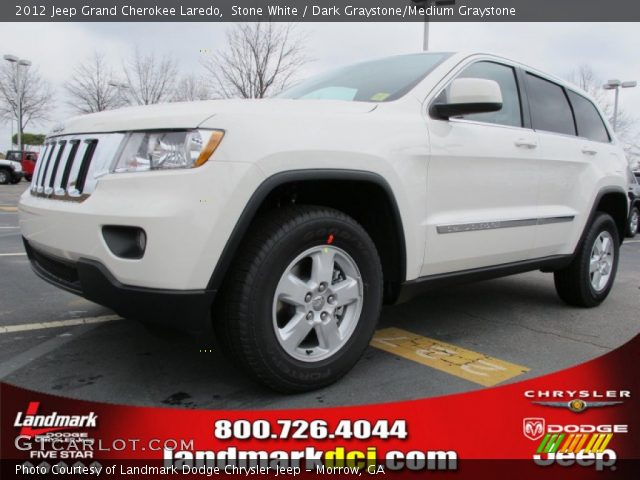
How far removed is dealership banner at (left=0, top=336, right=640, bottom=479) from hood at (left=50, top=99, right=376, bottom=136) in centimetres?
110

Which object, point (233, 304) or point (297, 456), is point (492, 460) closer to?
point (297, 456)

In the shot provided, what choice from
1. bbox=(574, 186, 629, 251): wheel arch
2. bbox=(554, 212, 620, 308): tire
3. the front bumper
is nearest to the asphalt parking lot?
bbox=(554, 212, 620, 308): tire

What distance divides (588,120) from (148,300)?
153 inches

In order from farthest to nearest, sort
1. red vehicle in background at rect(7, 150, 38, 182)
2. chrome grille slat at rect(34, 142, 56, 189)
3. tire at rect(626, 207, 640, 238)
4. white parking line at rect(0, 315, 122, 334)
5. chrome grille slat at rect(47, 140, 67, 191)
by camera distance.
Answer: red vehicle in background at rect(7, 150, 38, 182)
tire at rect(626, 207, 640, 238)
white parking line at rect(0, 315, 122, 334)
chrome grille slat at rect(34, 142, 56, 189)
chrome grille slat at rect(47, 140, 67, 191)

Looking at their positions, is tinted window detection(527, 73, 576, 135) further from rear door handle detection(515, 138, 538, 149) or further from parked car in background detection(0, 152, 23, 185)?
parked car in background detection(0, 152, 23, 185)

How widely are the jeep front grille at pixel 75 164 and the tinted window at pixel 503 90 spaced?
2.07 m

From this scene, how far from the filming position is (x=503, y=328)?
3.72m

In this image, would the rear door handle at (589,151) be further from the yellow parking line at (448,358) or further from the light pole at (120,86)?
the light pole at (120,86)

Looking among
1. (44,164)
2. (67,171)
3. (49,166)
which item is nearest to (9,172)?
(44,164)

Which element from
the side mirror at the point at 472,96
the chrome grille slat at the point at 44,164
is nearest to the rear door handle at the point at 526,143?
the side mirror at the point at 472,96

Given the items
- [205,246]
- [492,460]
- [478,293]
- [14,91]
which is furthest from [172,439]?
[14,91]

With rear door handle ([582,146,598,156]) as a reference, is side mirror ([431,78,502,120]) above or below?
above

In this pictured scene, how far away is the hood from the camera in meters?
2.18

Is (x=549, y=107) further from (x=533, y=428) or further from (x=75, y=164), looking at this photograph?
(x=75, y=164)
